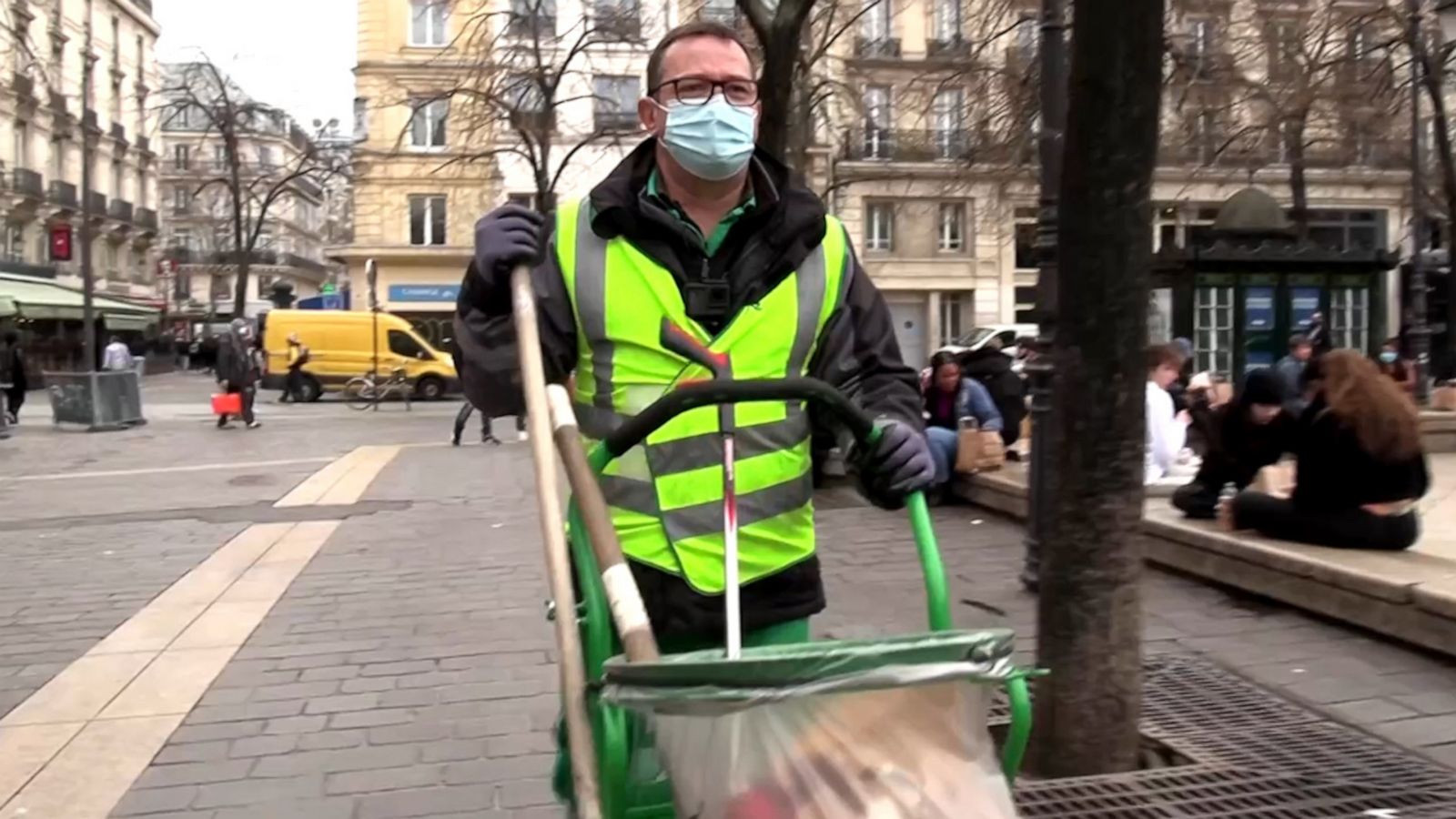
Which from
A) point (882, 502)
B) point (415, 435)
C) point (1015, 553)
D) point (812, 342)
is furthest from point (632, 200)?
point (415, 435)

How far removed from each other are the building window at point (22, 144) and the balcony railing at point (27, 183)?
0.57 m

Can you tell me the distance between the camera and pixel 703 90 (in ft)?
8.46

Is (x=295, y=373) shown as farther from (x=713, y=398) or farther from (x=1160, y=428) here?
(x=713, y=398)

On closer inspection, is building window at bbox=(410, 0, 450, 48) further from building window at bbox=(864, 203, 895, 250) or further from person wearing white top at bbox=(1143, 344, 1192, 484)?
person wearing white top at bbox=(1143, 344, 1192, 484)

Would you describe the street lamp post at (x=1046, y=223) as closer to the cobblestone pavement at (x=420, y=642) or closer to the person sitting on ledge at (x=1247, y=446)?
the cobblestone pavement at (x=420, y=642)

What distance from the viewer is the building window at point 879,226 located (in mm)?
43000

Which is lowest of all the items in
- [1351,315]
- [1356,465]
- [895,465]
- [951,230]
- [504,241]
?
[1356,465]

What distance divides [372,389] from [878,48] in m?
21.8

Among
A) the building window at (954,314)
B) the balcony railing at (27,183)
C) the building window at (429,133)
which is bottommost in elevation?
the building window at (954,314)

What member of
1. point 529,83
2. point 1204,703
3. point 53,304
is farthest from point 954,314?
point 1204,703

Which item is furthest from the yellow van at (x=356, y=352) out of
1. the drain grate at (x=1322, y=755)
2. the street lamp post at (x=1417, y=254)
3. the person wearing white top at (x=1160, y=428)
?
the drain grate at (x=1322, y=755)

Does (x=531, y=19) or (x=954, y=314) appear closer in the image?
(x=531, y=19)

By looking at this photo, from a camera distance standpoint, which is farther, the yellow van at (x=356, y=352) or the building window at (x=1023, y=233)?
the building window at (x=1023, y=233)

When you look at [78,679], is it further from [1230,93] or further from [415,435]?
[1230,93]
